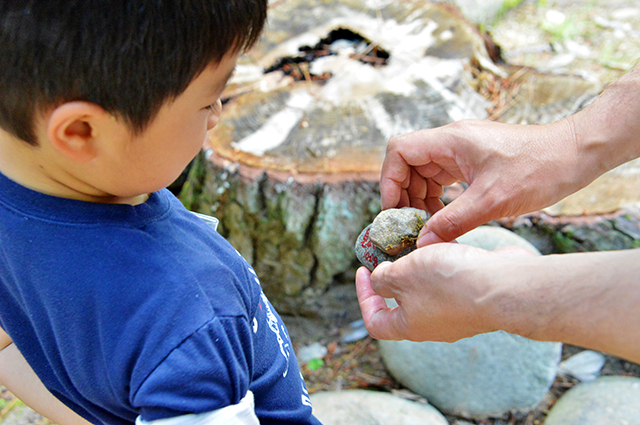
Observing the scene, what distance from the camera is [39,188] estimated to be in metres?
0.85

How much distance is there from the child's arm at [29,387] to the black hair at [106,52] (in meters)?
0.68

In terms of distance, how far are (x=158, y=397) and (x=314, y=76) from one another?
199cm

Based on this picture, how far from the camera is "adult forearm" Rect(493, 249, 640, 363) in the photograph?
84 centimetres

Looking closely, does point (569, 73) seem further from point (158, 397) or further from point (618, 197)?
point (158, 397)

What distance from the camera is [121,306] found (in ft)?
2.62

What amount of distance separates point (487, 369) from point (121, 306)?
1.73m

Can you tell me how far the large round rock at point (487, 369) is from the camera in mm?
2025

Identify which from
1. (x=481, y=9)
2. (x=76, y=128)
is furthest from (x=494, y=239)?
(x=481, y=9)

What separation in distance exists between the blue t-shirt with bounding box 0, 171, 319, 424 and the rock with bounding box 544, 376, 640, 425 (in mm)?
1699

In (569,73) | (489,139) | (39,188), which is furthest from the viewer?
(569,73)

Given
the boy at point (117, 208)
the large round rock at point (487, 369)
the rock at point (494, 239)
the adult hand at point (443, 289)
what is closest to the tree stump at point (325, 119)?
the rock at point (494, 239)

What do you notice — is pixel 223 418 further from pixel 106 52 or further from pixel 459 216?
pixel 459 216

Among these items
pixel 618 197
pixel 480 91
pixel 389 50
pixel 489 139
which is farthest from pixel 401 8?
pixel 489 139


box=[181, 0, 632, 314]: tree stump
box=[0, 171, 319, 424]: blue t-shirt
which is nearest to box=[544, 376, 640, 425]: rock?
box=[181, 0, 632, 314]: tree stump
